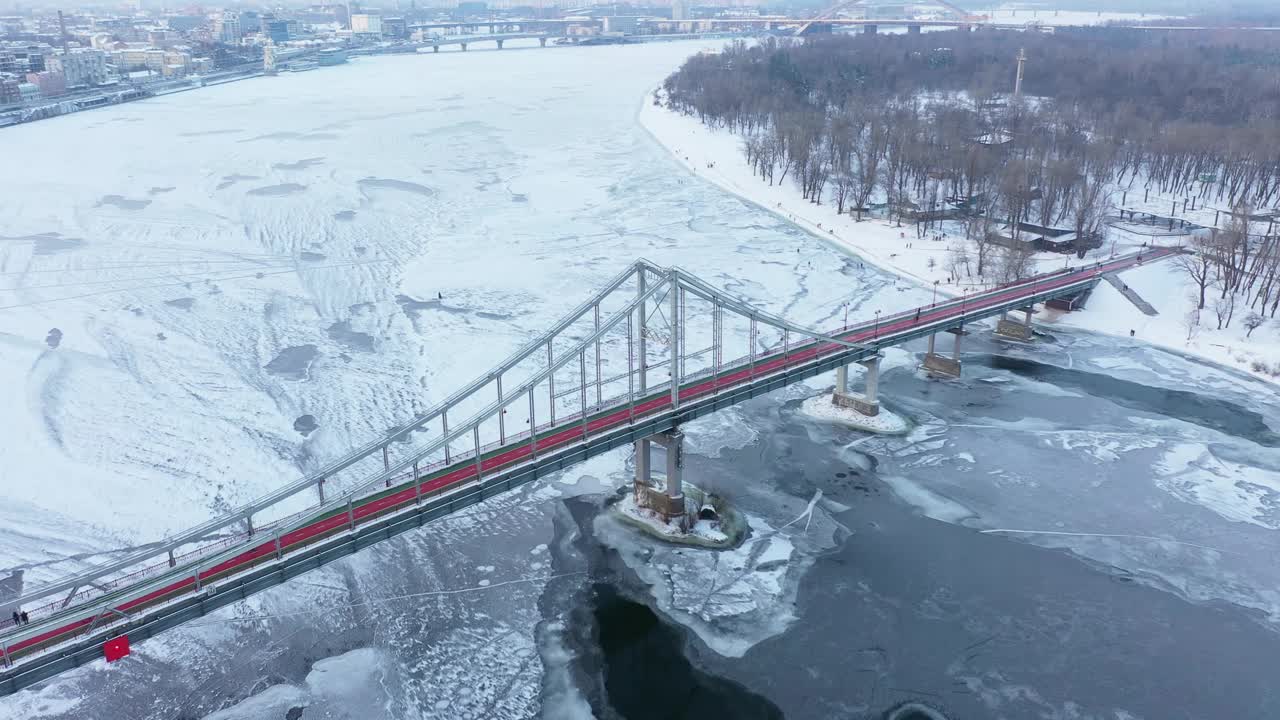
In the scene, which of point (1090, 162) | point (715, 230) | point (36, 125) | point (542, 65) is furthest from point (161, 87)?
point (1090, 162)

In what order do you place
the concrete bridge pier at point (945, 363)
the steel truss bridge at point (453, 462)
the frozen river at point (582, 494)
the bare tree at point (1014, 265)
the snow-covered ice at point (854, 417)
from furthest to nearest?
the bare tree at point (1014, 265) → the concrete bridge pier at point (945, 363) → the snow-covered ice at point (854, 417) → the frozen river at point (582, 494) → the steel truss bridge at point (453, 462)

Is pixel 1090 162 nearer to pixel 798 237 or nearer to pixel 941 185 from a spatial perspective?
pixel 941 185

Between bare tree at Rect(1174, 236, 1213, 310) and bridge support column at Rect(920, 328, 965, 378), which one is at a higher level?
bare tree at Rect(1174, 236, 1213, 310)

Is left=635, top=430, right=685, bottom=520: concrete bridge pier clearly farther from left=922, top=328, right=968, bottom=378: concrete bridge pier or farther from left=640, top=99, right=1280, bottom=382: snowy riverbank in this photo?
left=640, top=99, right=1280, bottom=382: snowy riverbank

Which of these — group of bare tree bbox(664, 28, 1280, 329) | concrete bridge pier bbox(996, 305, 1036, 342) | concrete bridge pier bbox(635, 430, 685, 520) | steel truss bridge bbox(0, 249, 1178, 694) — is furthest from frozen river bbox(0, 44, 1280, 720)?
group of bare tree bbox(664, 28, 1280, 329)

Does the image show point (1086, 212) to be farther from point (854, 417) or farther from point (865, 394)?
point (854, 417)

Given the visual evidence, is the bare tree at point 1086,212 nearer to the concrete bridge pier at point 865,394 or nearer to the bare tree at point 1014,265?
the bare tree at point 1014,265

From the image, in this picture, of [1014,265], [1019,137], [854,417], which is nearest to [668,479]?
[854,417]

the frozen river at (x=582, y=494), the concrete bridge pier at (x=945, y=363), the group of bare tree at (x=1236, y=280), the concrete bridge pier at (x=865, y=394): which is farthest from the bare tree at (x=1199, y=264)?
the concrete bridge pier at (x=865, y=394)
